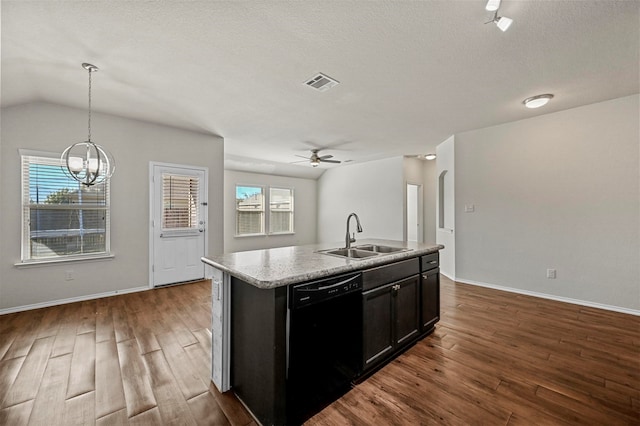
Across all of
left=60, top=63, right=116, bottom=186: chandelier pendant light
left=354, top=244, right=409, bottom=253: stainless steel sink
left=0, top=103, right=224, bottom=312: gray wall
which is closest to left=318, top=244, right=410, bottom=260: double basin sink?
left=354, top=244, right=409, bottom=253: stainless steel sink

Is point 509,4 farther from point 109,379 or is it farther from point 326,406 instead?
point 109,379

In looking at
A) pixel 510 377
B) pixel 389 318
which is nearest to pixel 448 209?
pixel 510 377

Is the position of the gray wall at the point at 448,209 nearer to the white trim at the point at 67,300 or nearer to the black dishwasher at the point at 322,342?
the black dishwasher at the point at 322,342

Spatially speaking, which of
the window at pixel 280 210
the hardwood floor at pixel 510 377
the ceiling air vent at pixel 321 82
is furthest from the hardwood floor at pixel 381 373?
the window at pixel 280 210

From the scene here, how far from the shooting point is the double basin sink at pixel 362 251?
236cm

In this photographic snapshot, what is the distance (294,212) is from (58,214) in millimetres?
5738

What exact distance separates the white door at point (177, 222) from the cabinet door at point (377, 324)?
3718 mm

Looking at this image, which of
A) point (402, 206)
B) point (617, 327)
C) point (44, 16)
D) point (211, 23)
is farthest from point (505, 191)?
point (44, 16)

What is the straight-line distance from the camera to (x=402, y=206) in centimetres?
661

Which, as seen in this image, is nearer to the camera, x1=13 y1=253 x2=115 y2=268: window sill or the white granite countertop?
the white granite countertop

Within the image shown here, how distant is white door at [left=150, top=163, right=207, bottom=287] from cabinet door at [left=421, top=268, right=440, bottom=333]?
382cm

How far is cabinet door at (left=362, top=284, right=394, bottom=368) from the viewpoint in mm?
1914

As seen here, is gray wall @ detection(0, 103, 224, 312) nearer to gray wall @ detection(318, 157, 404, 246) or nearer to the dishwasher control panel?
gray wall @ detection(318, 157, 404, 246)

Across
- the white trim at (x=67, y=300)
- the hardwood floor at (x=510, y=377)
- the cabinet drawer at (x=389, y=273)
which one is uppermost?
the cabinet drawer at (x=389, y=273)
